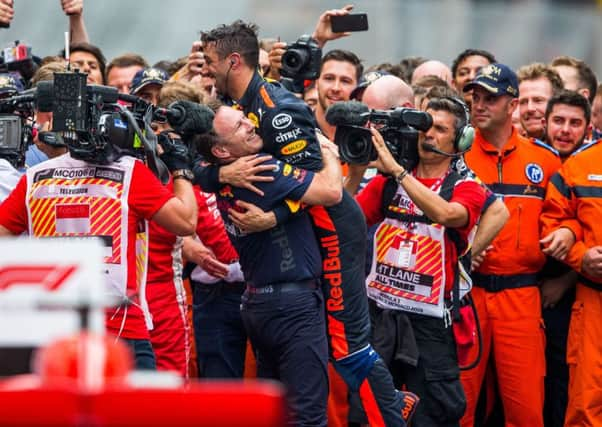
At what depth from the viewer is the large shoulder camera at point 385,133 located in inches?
259

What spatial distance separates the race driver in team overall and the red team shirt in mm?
552

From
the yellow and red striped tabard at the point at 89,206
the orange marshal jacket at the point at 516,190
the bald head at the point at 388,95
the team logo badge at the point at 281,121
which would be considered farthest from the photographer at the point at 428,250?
the yellow and red striped tabard at the point at 89,206

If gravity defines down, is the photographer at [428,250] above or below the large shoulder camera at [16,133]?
below

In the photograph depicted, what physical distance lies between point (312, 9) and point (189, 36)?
2.56 meters

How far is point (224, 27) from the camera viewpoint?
20.9ft

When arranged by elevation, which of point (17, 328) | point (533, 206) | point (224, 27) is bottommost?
point (533, 206)

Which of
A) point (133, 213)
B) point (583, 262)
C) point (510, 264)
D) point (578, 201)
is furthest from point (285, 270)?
point (578, 201)

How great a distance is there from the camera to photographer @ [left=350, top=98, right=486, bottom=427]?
6742 mm

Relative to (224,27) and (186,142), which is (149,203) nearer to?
(186,142)

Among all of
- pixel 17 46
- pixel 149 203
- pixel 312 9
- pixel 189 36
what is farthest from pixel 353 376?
pixel 312 9

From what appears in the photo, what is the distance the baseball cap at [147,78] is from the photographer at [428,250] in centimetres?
211

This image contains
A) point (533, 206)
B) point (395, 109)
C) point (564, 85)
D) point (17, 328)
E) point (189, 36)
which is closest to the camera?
point (17, 328)

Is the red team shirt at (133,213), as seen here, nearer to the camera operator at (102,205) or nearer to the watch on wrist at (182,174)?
the camera operator at (102,205)

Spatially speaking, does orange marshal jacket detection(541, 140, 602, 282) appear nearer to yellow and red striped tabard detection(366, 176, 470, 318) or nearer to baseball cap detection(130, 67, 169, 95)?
yellow and red striped tabard detection(366, 176, 470, 318)
